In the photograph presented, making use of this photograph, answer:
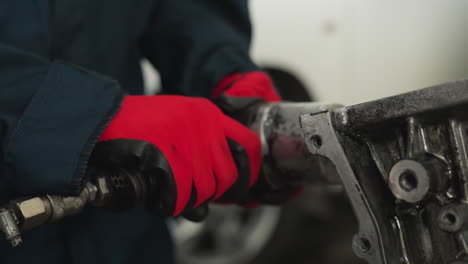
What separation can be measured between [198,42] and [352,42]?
5.47 feet

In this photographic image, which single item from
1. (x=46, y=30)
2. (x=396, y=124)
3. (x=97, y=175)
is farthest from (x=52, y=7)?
(x=396, y=124)

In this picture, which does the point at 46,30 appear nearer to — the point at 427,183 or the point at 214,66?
the point at 214,66

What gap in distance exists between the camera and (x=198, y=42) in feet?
4.61

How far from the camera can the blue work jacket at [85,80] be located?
88cm

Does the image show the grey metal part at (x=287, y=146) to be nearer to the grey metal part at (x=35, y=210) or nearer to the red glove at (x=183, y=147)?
the red glove at (x=183, y=147)

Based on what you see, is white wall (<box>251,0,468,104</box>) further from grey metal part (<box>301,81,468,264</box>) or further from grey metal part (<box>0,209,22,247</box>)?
grey metal part (<box>0,209,22,247</box>)

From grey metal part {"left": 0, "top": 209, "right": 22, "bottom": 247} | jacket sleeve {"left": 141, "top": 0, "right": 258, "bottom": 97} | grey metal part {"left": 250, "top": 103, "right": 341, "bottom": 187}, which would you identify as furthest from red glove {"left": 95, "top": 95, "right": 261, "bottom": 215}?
jacket sleeve {"left": 141, "top": 0, "right": 258, "bottom": 97}

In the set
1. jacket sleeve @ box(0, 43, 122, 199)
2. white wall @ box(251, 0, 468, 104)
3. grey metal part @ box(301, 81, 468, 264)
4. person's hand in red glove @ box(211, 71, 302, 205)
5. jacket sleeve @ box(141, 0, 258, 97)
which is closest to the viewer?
grey metal part @ box(301, 81, 468, 264)

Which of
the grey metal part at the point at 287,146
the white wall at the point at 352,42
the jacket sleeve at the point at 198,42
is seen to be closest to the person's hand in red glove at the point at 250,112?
the grey metal part at the point at 287,146

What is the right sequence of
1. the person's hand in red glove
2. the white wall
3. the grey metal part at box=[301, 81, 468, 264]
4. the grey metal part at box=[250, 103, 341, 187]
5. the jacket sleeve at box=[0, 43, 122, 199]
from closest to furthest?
the grey metal part at box=[301, 81, 468, 264], the jacket sleeve at box=[0, 43, 122, 199], the grey metal part at box=[250, 103, 341, 187], the person's hand in red glove, the white wall

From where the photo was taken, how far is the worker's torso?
3.42ft

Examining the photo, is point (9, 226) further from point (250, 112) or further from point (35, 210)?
point (250, 112)

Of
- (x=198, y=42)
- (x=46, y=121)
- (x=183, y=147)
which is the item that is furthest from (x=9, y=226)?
(x=198, y=42)

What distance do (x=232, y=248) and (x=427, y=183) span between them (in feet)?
6.94
